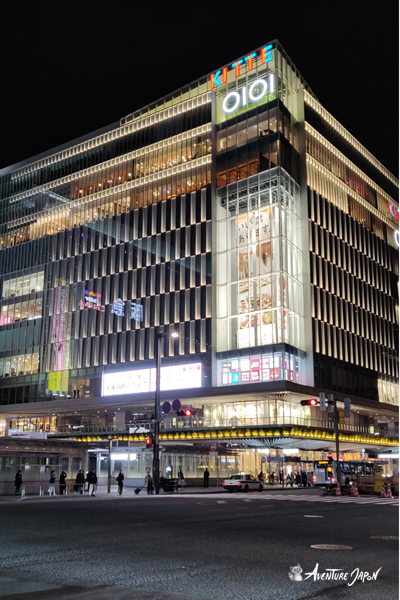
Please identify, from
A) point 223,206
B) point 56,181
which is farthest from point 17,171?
point 223,206

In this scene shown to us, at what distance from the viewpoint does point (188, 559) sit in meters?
9.60

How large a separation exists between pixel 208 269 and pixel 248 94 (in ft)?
71.0

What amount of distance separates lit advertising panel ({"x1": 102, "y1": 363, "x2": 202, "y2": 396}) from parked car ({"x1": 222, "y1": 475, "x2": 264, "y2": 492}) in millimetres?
19643

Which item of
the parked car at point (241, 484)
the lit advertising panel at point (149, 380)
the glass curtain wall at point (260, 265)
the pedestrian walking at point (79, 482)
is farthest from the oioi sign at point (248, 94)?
the pedestrian walking at point (79, 482)

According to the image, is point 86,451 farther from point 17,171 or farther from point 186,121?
point 17,171

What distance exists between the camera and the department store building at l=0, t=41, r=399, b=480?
6594cm

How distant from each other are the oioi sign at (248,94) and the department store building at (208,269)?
229 mm

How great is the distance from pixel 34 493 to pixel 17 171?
6640 cm

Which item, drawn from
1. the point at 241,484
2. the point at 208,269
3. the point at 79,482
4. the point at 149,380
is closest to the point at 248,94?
the point at 208,269

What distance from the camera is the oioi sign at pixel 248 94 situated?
68.5 metres

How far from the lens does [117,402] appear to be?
7175cm

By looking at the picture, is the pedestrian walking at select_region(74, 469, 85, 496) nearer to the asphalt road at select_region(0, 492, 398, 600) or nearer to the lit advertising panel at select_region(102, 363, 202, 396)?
the asphalt road at select_region(0, 492, 398, 600)

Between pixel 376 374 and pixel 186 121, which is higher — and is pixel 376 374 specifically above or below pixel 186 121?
below

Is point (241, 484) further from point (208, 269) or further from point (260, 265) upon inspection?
point (208, 269)
